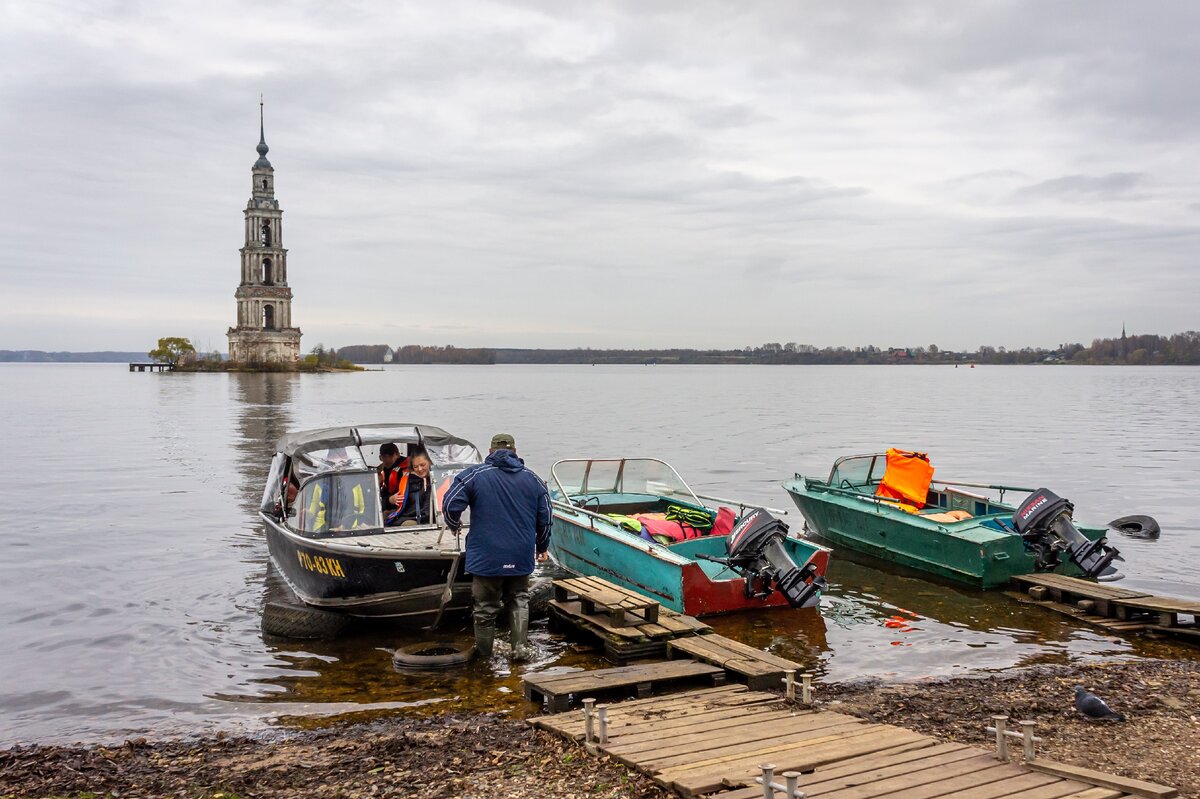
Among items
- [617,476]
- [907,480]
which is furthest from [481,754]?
[907,480]

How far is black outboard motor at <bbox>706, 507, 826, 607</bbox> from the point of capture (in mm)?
12328

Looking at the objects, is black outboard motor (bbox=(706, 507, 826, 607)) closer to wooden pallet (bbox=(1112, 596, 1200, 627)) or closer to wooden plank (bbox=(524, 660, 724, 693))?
wooden plank (bbox=(524, 660, 724, 693))

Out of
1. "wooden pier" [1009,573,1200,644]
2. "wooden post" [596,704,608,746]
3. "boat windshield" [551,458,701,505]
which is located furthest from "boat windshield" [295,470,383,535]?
"wooden pier" [1009,573,1200,644]

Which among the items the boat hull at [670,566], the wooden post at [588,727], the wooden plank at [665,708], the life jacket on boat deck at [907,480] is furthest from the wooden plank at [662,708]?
the life jacket on boat deck at [907,480]

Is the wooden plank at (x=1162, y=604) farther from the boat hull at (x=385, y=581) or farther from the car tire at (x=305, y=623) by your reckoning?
the car tire at (x=305, y=623)

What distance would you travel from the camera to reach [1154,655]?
444 inches

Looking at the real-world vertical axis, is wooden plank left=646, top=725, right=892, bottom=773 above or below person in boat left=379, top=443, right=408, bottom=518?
below

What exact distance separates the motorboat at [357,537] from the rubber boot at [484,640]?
0.89m

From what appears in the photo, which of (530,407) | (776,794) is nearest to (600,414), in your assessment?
(530,407)

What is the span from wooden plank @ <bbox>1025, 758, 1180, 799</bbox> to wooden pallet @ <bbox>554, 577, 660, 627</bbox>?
5.00 metres

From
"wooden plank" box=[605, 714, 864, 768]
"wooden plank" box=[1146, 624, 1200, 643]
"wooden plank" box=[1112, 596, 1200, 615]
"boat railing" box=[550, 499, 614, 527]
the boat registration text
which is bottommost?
"wooden plank" box=[1146, 624, 1200, 643]

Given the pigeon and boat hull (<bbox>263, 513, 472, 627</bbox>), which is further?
boat hull (<bbox>263, 513, 472, 627</bbox>)

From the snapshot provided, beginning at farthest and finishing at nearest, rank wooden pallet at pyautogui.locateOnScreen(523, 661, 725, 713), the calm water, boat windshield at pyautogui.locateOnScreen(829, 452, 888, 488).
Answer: boat windshield at pyautogui.locateOnScreen(829, 452, 888, 488) → the calm water → wooden pallet at pyautogui.locateOnScreen(523, 661, 725, 713)

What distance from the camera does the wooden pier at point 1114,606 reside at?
1199 cm
